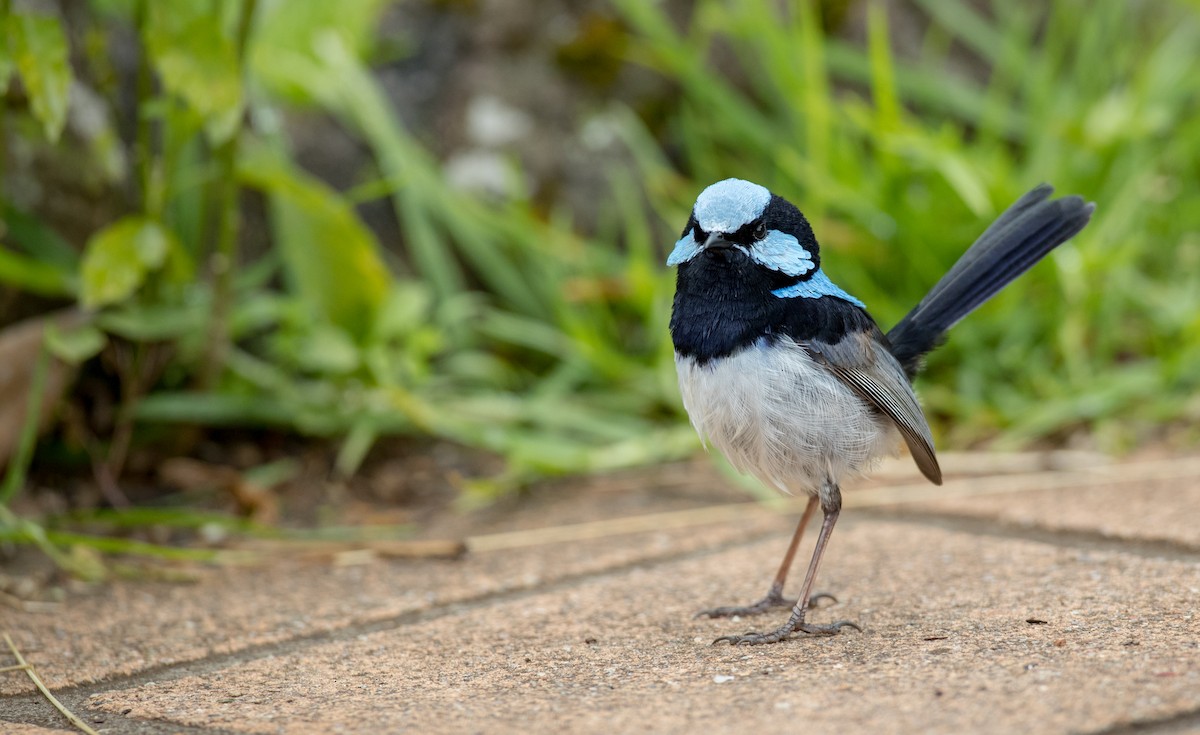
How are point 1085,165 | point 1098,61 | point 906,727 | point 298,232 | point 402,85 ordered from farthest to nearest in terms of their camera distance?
point 1098,61 → point 402,85 → point 1085,165 → point 298,232 → point 906,727

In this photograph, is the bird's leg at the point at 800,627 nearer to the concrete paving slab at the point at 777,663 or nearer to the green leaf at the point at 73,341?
the concrete paving slab at the point at 777,663

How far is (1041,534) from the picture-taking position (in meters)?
3.16

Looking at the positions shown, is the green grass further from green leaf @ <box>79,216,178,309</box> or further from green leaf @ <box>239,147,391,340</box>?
green leaf @ <box>79,216,178,309</box>

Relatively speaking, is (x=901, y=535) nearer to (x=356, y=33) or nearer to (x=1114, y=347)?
(x=1114, y=347)

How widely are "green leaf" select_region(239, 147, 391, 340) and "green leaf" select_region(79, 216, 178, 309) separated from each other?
550 mm

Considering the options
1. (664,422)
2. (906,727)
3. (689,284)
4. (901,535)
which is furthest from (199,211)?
(906,727)

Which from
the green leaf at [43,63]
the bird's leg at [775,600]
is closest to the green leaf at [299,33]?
the green leaf at [43,63]

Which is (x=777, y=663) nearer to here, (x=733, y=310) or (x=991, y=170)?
(x=733, y=310)

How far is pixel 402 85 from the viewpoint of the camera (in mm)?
5434

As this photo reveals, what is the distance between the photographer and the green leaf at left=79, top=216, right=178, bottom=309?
3391 mm

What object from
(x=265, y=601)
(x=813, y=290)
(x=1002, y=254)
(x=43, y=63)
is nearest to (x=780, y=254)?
(x=813, y=290)

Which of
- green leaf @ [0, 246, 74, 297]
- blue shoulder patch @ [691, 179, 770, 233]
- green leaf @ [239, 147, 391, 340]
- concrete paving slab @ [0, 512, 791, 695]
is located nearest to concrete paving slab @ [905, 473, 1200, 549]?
concrete paving slab @ [0, 512, 791, 695]

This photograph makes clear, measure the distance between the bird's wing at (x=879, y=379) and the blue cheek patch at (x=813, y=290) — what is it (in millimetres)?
106

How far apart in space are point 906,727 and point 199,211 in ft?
10.9
